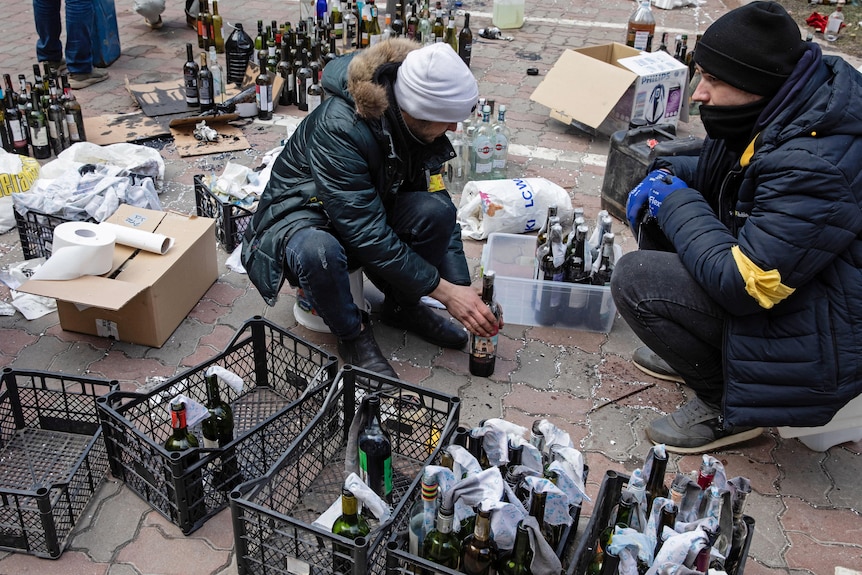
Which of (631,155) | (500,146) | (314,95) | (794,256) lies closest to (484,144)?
(500,146)

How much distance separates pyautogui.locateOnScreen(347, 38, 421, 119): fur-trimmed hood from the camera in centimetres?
303

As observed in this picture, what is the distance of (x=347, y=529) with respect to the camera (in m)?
Result: 2.35

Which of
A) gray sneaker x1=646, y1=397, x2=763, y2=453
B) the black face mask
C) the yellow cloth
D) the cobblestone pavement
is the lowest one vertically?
the cobblestone pavement

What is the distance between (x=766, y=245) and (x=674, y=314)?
0.48 m

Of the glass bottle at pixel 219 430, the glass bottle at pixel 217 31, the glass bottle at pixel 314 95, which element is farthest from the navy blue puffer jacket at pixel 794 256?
the glass bottle at pixel 217 31

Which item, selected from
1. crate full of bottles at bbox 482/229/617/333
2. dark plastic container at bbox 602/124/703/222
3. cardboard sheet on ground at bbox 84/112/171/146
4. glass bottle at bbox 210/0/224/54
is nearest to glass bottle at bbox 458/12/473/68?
glass bottle at bbox 210/0/224/54

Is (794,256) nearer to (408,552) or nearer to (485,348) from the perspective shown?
(485,348)

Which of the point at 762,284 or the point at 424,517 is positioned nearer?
the point at 424,517

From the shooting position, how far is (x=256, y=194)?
4609 millimetres

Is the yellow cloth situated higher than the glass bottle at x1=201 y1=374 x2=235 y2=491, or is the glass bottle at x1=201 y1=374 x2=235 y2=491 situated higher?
the yellow cloth

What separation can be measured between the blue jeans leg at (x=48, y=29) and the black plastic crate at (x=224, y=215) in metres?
3.09

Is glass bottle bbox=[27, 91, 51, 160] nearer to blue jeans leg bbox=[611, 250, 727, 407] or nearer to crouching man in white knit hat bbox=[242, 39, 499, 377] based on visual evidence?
crouching man in white knit hat bbox=[242, 39, 499, 377]

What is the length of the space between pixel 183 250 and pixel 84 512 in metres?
1.32

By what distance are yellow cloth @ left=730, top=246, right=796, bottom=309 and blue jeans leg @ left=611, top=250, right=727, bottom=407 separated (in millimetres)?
244
